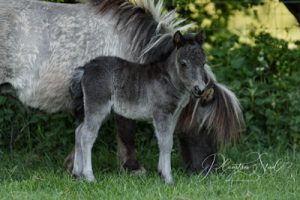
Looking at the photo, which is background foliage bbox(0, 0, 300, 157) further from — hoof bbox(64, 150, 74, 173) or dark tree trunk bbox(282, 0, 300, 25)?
hoof bbox(64, 150, 74, 173)

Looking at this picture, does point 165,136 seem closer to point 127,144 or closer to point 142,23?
point 127,144

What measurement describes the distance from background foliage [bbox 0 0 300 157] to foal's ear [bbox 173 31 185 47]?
2028 millimetres

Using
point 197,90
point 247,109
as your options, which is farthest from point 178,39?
point 247,109

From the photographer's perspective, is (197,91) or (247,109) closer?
(197,91)

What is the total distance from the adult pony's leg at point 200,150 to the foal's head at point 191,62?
2.49 feet

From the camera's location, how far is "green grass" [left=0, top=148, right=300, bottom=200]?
19.6 ft

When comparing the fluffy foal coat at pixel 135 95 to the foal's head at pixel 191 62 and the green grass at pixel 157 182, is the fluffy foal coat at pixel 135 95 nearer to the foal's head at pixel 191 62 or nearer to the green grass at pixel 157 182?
the foal's head at pixel 191 62

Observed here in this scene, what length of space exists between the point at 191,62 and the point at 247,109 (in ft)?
8.08

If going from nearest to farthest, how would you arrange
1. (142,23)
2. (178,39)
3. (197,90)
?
(197,90), (178,39), (142,23)

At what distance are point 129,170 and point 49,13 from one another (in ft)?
4.93

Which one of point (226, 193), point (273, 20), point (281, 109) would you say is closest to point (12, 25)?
point (226, 193)

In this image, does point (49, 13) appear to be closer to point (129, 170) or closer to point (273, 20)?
point (129, 170)

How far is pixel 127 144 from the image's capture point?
23.5 ft

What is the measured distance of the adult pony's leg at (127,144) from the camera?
7113mm
